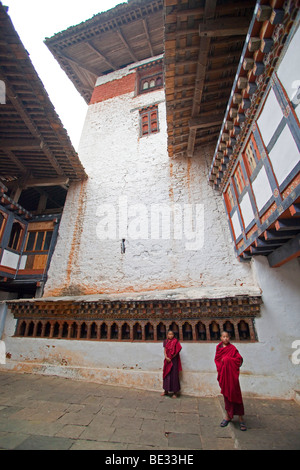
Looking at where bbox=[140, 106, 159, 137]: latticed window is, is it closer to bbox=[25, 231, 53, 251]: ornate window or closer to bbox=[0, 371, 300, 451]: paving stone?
bbox=[25, 231, 53, 251]: ornate window

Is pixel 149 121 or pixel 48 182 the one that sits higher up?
pixel 149 121

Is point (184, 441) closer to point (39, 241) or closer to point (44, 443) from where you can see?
point (44, 443)

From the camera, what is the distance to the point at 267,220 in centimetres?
335

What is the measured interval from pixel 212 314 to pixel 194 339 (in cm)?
67

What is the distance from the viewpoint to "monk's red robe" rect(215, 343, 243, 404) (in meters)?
2.99

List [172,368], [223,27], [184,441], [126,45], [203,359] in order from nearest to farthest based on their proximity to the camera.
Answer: [184,441] < [223,27] < [172,368] < [203,359] < [126,45]

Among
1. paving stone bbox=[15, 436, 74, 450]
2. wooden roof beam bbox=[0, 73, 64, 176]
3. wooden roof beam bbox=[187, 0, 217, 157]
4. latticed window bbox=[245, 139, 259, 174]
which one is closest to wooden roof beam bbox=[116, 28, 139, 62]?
wooden roof beam bbox=[0, 73, 64, 176]

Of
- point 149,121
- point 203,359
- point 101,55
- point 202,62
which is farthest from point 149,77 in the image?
point 203,359

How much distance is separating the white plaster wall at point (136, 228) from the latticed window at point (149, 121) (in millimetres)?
242

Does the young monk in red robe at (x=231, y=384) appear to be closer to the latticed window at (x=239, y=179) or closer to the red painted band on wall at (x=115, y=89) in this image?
the latticed window at (x=239, y=179)

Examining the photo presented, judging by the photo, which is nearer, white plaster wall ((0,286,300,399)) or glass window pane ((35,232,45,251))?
white plaster wall ((0,286,300,399))

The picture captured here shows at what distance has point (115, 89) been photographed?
443 inches

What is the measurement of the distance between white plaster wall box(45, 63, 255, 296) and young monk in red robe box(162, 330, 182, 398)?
5.32 ft

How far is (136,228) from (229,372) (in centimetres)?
462
